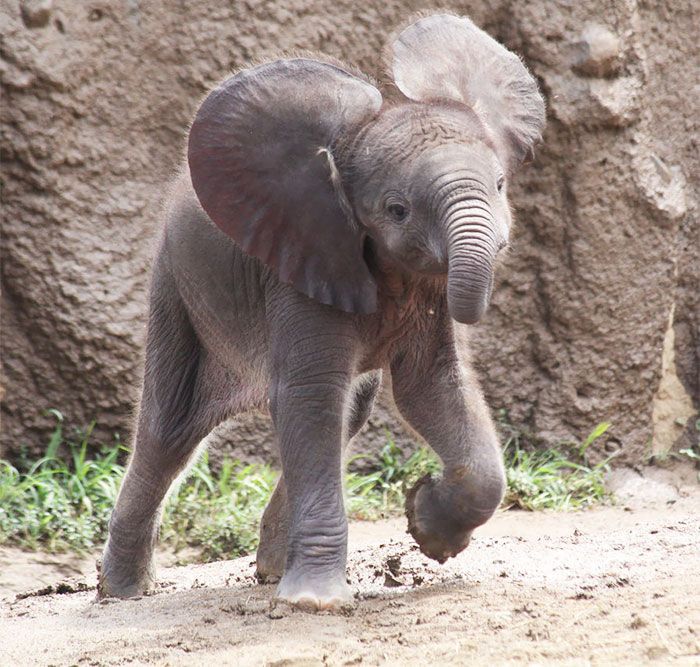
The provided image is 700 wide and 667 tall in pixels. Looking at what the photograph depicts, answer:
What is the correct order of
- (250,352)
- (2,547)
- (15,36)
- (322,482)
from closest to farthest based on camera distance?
1. (322,482)
2. (250,352)
3. (2,547)
4. (15,36)

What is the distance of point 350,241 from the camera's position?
16.6 ft

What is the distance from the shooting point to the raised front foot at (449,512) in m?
5.13

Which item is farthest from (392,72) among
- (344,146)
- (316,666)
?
(316,666)

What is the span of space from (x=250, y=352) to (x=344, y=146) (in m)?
0.98

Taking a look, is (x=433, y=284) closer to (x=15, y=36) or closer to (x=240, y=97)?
(x=240, y=97)

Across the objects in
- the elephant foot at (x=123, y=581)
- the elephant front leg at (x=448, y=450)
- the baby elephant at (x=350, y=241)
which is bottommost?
the elephant foot at (x=123, y=581)

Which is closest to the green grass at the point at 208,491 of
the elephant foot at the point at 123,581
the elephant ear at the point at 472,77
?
the elephant foot at the point at 123,581

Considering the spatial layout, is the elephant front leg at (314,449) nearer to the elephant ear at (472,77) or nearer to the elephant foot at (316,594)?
the elephant foot at (316,594)

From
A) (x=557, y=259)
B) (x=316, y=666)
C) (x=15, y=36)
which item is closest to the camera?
(x=316, y=666)

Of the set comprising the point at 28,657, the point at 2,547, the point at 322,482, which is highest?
the point at 322,482

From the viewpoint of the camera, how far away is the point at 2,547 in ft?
24.9

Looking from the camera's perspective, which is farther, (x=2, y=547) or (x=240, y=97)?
(x=2, y=547)

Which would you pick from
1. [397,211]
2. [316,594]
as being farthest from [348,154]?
[316,594]

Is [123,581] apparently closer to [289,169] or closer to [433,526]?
[433,526]
